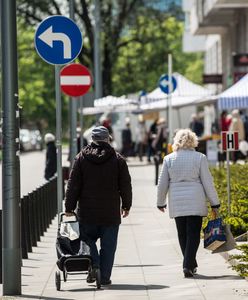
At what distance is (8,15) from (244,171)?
1167 centimetres

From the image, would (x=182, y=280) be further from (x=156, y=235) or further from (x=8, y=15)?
(x=156, y=235)

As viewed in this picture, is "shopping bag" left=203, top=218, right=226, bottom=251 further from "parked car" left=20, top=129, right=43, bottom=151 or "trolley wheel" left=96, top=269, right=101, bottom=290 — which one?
"parked car" left=20, top=129, right=43, bottom=151

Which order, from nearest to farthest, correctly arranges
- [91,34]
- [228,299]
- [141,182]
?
[228,299] < [141,182] < [91,34]

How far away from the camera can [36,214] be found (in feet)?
62.1

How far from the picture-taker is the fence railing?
1662 cm

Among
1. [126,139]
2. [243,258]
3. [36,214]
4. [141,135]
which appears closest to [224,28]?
[141,135]

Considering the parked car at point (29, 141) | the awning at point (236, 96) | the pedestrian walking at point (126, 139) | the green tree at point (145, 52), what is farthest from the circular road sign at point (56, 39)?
the parked car at point (29, 141)

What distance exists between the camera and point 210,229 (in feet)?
45.2

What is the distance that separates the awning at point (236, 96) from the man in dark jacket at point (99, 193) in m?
13.3

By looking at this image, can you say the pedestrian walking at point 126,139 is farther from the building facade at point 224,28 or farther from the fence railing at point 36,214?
the fence railing at point 36,214

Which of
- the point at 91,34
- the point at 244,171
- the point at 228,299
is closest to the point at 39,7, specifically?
the point at 91,34

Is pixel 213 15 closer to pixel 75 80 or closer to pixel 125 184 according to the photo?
pixel 75 80

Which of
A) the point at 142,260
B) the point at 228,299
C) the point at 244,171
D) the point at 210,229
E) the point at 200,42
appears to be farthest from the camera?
the point at 200,42

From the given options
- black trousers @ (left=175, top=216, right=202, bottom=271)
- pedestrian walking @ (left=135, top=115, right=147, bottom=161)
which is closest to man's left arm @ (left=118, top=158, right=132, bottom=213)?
black trousers @ (left=175, top=216, right=202, bottom=271)
